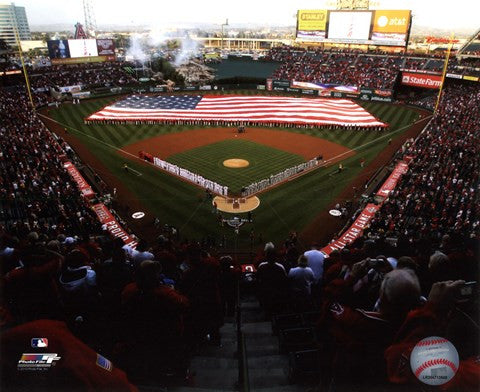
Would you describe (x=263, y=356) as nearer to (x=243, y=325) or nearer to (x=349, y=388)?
(x=243, y=325)

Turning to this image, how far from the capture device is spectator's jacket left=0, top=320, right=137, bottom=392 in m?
2.97

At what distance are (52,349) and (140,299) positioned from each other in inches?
49.7

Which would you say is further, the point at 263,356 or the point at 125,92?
the point at 125,92

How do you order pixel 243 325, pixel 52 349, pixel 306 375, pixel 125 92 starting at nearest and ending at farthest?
pixel 52 349, pixel 306 375, pixel 243 325, pixel 125 92

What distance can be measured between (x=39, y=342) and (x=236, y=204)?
65.0 feet

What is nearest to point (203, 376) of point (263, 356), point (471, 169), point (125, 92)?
point (263, 356)

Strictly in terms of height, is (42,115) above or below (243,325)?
below

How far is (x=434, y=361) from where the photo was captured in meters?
3.39

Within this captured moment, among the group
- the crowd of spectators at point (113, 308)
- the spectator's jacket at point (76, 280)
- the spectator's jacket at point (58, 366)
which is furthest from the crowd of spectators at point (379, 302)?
the spectator's jacket at point (76, 280)

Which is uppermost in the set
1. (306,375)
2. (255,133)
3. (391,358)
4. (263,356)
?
(391,358)

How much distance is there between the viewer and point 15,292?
16.2ft

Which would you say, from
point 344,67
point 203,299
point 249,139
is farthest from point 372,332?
point 344,67

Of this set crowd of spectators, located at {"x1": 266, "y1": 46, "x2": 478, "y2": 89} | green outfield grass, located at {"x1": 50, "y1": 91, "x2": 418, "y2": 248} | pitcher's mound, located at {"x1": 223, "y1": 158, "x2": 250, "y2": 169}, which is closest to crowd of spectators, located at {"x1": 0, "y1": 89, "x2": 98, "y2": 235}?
green outfield grass, located at {"x1": 50, "y1": 91, "x2": 418, "y2": 248}

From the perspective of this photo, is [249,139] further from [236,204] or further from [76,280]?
[76,280]
